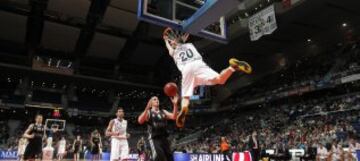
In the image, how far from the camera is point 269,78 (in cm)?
3116

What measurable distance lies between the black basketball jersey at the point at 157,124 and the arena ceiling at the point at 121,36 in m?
17.3

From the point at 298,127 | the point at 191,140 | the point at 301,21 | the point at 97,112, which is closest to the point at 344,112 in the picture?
the point at 298,127

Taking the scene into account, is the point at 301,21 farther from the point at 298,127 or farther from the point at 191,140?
the point at 191,140

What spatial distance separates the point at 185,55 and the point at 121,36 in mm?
25331

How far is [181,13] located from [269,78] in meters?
24.5

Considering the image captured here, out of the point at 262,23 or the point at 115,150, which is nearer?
the point at 115,150

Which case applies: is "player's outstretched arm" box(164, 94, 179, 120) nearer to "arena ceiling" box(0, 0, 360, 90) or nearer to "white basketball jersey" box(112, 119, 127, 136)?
"white basketball jersey" box(112, 119, 127, 136)

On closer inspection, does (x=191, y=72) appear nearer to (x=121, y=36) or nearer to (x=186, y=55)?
(x=186, y=55)

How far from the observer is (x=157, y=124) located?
5.96 meters

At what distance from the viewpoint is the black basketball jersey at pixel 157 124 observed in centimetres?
593

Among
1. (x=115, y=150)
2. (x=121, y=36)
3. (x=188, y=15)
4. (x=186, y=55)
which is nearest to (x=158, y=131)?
(x=186, y=55)

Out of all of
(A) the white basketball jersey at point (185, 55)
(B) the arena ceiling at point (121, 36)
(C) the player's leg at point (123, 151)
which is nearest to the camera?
(A) the white basketball jersey at point (185, 55)

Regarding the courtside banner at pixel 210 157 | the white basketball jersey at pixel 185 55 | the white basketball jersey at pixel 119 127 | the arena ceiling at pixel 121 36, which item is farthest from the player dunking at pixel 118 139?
the arena ceiling at pixel 121 36

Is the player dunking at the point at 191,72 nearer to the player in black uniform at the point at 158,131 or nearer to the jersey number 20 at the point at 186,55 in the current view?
the jersey number 20 at the point at 186,55
